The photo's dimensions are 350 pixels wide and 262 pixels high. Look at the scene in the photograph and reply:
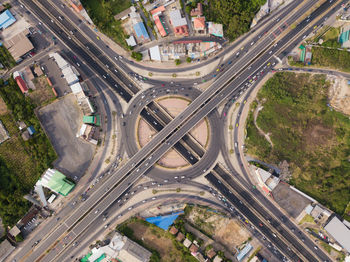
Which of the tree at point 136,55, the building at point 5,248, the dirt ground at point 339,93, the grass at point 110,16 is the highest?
the dirt ground at point 339,93

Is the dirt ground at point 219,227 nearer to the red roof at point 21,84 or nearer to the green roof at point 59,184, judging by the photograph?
the green roof at point 59,184

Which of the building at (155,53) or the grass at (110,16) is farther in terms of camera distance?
the grass at (110,16)

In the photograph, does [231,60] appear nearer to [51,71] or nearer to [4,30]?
[51,71]

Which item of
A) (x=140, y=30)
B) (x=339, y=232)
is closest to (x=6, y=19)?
(x=140, y=30)

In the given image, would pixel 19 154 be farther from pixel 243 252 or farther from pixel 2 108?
pixel 243 252

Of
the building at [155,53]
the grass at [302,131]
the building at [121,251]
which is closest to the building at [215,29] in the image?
the building at [155,53]

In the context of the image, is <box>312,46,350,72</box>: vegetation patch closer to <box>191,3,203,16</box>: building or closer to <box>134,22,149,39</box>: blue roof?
<box>191,3,203,16</box>: building
